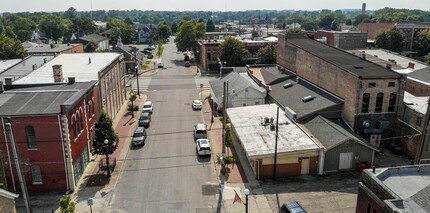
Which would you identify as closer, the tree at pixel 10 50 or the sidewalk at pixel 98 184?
the sidewalk at pixel 98 184

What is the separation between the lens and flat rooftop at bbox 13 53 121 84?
41.5m

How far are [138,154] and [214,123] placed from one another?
13493 millimetres

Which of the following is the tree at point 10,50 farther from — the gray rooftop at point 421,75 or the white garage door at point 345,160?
the gray rooftop at point 421,75

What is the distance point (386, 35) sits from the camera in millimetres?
94375

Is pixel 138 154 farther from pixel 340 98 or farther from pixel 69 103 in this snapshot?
pixel 340 98

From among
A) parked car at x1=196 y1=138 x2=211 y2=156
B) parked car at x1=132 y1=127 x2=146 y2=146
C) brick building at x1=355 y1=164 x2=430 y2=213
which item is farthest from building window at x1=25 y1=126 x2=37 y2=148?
brick building at x1=355 y1=164 x2=430 y2=213

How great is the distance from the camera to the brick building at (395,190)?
65.1ft

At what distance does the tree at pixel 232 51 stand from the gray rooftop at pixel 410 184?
2488 inches

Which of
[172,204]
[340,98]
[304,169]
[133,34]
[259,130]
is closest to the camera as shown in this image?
[172,204]

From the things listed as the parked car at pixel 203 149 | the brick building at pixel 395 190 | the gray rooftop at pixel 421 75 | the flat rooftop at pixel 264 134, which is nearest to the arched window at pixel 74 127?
the parked car at pixel 203 149

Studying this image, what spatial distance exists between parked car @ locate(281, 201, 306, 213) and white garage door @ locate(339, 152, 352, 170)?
9127 millimetres

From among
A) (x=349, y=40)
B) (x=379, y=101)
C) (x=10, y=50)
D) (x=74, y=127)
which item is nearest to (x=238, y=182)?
(x=74, y=127)

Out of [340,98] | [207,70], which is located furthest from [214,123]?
[207,70]

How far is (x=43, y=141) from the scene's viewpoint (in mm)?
29891
